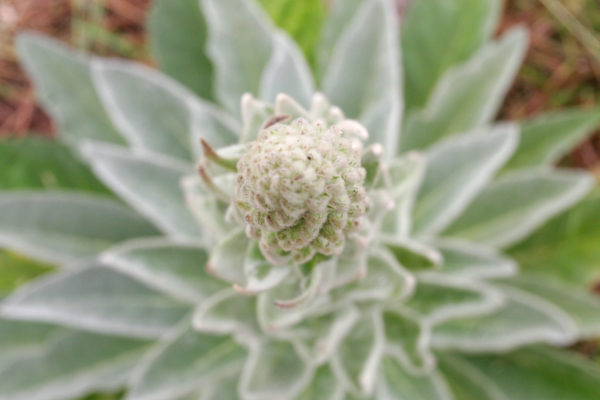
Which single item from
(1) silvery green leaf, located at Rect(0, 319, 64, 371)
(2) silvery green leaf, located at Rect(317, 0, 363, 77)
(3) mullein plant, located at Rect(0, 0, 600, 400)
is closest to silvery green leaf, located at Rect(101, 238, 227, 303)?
(3) mullein plant, located at Rect(0, 0, 600, 400)

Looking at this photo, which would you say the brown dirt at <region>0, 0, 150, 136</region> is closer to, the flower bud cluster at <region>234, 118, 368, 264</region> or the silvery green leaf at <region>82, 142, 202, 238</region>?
the silvery green leaf at <region>82, 142, 202, 238</region>

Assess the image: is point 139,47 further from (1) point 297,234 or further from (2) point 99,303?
(1) point 297,234

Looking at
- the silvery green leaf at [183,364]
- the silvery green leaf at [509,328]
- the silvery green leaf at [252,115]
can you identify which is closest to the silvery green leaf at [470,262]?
the silvery green leaf at [509,328]

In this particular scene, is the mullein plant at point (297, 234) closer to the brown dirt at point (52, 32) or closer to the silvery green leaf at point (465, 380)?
the silvery green leaf at point (465, 380)

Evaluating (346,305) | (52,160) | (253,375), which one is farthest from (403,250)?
(52,160)

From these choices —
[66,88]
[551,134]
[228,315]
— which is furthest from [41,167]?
[551,134]
